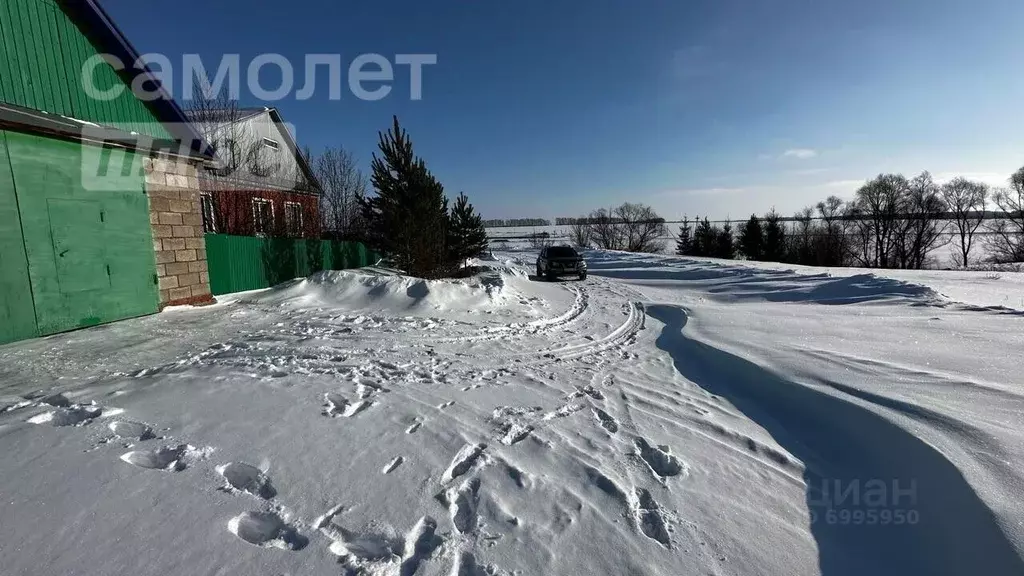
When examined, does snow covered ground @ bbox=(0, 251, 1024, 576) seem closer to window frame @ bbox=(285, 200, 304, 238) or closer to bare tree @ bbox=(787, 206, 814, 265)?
window frame @ bbox=(285, 200, 304, 238)

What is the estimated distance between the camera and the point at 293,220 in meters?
15.5

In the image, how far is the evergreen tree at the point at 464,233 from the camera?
1634 cm

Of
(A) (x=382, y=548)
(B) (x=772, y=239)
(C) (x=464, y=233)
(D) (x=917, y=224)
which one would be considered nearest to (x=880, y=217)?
(D) (x=917, y=224)

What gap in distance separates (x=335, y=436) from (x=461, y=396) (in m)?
1.41

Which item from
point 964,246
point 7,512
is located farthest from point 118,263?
point 964,246

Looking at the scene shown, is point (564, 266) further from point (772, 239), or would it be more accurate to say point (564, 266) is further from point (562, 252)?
point (772, 239)

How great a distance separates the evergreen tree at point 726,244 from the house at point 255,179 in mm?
37690

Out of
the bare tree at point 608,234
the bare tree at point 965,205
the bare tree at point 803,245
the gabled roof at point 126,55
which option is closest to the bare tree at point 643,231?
the bare tree at point 608,234

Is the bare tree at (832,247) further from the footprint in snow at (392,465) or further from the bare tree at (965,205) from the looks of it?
the footprint in snow at (392,465)

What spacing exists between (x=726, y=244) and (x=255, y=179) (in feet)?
135

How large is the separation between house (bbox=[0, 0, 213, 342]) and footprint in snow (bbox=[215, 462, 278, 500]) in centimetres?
628

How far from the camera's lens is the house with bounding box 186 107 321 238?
1479cm

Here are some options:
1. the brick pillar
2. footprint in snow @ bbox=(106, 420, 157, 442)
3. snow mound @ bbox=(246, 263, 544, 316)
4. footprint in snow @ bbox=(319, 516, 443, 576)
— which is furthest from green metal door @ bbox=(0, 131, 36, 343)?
footprint in snow @ bbox=(319, 516, 443, 576)

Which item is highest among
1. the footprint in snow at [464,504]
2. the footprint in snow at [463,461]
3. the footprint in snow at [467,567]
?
the footprint in snow at [463,461]
